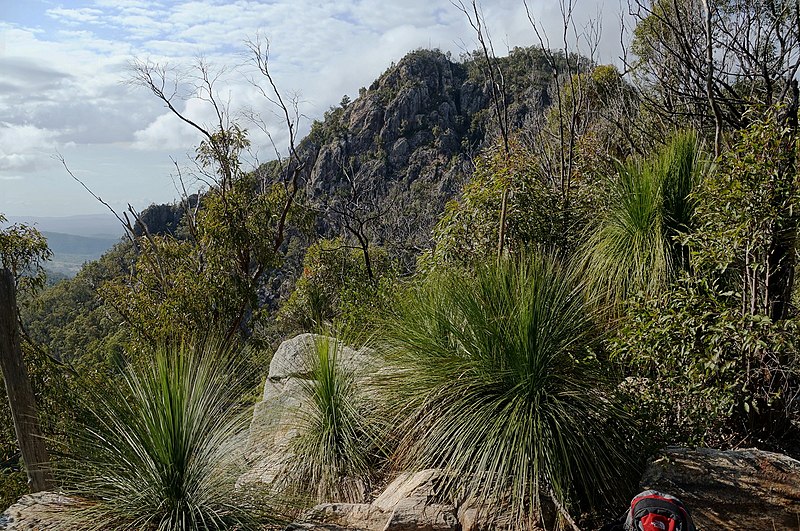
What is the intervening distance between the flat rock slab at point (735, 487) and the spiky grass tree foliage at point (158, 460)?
2.14 metres

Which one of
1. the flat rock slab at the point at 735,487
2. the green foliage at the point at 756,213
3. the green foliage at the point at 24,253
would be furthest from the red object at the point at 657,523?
the green foliage at the point at 24,253

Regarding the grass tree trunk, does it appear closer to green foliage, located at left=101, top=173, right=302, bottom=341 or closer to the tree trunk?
green foliage, located at left=101, top=173, right=302, bottom=341

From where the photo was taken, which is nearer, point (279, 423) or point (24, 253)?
point (279, 423)

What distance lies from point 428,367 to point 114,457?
170cm

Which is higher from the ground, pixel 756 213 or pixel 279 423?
pixel 756 213

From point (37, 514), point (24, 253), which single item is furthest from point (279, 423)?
point (24, 253)

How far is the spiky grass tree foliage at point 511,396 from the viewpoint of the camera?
2979 millimetres

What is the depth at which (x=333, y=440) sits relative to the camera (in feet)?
12.6

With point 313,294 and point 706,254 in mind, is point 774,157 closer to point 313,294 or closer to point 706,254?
point 706,254

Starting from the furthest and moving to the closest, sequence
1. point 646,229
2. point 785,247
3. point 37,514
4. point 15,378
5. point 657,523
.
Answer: point 15,378, point 646,229, point 785,247, point 37,514, point 657,523

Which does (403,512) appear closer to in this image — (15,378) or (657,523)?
(657,523)

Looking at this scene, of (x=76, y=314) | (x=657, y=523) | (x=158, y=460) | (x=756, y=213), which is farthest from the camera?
(x=76, y=314)

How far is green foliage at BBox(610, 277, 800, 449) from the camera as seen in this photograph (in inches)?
121

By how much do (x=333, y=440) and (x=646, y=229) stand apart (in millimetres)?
2605
